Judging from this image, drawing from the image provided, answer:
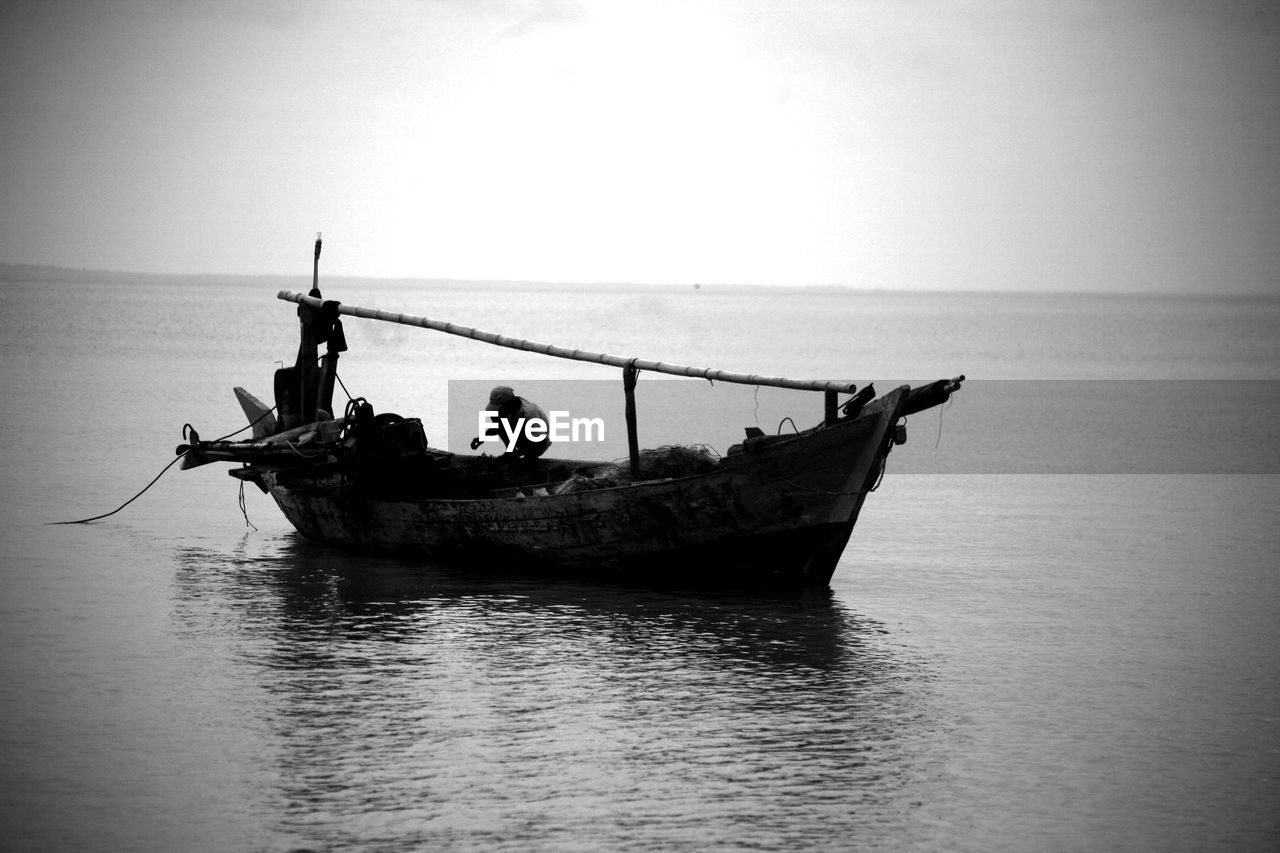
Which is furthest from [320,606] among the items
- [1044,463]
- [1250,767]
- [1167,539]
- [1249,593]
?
[1044,463]

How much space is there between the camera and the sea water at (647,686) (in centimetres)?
727

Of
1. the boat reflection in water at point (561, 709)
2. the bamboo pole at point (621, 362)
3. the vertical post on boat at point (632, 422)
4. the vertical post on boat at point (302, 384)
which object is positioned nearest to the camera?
the boat reflection in water at point (561, 709)

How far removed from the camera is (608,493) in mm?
12023

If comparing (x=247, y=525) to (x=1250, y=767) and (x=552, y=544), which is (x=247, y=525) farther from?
(x=1250, y=767)

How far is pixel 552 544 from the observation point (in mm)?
12531

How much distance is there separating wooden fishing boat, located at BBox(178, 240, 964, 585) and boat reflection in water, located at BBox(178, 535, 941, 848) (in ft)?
0.97

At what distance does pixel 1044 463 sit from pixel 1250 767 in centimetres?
1529

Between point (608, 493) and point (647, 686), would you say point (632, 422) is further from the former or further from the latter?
point (647, 686)

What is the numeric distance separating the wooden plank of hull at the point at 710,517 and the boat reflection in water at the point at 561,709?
26 centimetres

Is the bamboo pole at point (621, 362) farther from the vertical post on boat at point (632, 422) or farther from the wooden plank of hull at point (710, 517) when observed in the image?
the wooden plank of hull at point (710, 517)
